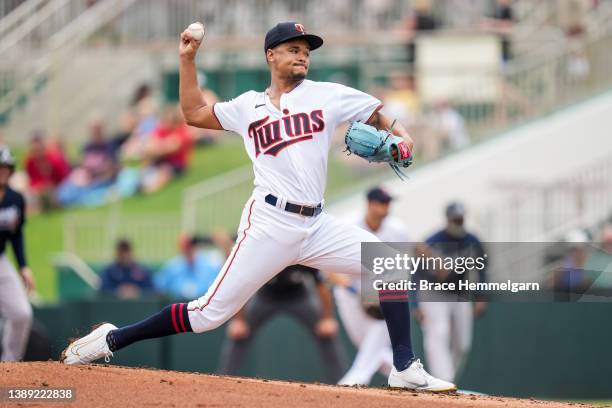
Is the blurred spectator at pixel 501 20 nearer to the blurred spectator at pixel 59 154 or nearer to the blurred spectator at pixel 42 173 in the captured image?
the blurred spectator at pixel 59 154

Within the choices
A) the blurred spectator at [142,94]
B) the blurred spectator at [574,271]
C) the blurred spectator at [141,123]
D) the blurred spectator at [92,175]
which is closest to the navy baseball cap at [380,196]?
the blurred spectator at [574,271]

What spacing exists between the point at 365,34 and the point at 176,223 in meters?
5.11

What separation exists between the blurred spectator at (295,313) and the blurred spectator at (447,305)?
1.00m

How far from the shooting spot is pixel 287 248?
823 cm

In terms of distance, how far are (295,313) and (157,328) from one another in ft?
17.5

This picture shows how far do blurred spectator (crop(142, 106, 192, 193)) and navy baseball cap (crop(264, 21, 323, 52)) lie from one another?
11.7m

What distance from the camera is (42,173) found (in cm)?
2009

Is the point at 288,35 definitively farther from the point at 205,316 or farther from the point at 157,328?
the point at 157,328

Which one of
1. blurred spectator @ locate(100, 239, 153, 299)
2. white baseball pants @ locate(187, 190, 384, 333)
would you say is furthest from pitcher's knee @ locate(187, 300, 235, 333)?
blurred spectator @ locate(100, 239, 153, 299)

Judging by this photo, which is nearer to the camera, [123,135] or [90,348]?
[90,348]

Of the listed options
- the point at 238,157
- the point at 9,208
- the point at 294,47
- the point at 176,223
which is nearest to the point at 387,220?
the point at 9,208

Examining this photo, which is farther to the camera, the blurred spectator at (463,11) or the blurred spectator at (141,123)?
the blurred spectator at (463,11)

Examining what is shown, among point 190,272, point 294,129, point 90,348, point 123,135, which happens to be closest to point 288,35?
point 294,129

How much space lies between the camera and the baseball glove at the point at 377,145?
8.28 m
